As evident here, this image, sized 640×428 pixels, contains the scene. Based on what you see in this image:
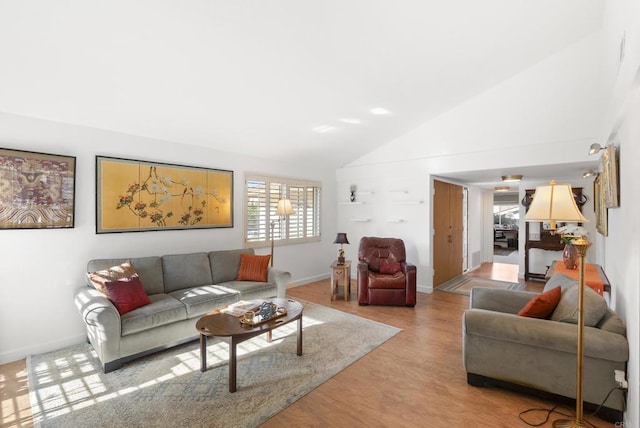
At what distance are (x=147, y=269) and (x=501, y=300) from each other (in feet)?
12.7

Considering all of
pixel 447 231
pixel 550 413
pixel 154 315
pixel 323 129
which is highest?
pixel 323 129

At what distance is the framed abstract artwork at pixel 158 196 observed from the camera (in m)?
3.45

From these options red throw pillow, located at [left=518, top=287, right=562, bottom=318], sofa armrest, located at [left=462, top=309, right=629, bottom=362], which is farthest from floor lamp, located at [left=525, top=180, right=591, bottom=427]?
red throw pillow, located at [left=518, top=287, right=562, bottom=318]

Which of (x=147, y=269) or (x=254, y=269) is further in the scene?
(x=254, y=269)

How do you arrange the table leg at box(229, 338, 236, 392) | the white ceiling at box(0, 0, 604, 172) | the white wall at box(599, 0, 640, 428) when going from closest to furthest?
the white wall at box(599, 0, 640, 428) < the white ceiling at box(0, 0, 604, 172) < the table leg at box(229, 338, 236, 392)

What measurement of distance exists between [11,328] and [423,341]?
4172 mm

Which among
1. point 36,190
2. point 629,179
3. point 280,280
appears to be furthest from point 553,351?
point 36,190

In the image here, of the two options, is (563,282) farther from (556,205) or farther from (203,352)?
(203,352)

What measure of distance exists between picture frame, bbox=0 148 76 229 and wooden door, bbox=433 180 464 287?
5.28 m

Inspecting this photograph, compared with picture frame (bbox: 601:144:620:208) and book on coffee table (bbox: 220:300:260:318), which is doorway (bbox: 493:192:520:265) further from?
book on coffee table (bbox: 220:300:260:318)

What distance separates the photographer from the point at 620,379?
1937 millimetres

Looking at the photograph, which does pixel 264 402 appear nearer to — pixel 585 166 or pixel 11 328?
pixel 11 328

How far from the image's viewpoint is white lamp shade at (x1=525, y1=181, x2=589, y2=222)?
6.77ft

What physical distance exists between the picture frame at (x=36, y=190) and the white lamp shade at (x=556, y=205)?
169 inches
